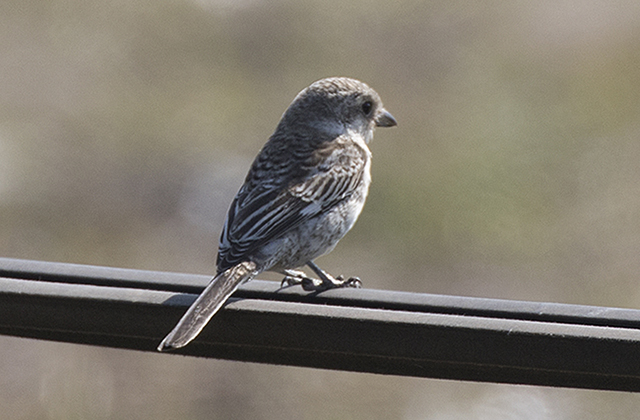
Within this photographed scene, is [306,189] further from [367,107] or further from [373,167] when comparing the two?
[373,167]

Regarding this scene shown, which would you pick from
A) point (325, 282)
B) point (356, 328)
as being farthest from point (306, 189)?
point (356, 328)

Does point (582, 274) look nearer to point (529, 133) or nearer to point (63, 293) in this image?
point (529, 133)

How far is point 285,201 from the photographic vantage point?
467 cm

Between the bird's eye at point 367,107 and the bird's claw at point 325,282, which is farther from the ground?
the bird's eye at point 367,107

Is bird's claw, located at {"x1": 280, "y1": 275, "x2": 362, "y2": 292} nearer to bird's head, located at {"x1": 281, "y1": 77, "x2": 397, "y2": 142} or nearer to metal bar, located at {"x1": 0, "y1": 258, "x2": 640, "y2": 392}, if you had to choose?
bird's head, located at {"x1": 281, "y1": 77, "x2": 397, "y2": 142}

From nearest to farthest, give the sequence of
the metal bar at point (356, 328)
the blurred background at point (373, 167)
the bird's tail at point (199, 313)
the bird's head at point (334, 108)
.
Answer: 1. the metal bar at point (356, 328)
2. the bird's tail at point (199, 313)
3. the bird's head at point (334, 108)
4. the blurred background at point (373, 167)

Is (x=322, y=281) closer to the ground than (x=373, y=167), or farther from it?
closer to the ground

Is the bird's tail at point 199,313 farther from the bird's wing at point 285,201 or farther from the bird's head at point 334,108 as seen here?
the bird's head at point 334,108

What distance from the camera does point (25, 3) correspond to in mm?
12688

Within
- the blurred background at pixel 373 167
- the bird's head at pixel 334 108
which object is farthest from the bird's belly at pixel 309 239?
the blurred background at pixel 373 167

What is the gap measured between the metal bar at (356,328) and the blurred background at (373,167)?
11.1 ft

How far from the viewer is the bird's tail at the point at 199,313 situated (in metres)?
2.90

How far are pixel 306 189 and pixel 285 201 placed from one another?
17 centimetres

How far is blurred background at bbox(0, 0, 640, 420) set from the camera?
274 inches
